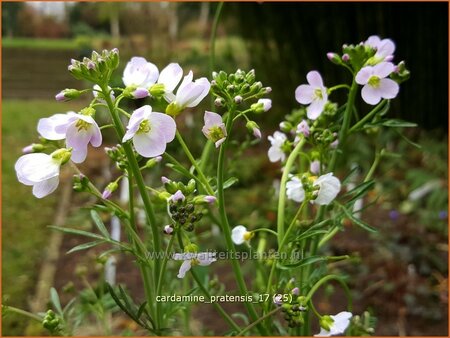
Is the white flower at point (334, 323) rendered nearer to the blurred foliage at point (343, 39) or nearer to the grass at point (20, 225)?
the grass at point (20, 225)

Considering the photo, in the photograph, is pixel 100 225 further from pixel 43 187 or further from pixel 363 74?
pixel 363 74

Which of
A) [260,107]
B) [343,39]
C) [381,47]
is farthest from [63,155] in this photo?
[343,39]

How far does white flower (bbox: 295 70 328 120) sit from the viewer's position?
82cm

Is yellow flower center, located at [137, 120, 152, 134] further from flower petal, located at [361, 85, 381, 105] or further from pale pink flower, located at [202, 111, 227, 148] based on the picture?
flower petal, located at [361, 85, 381, 105]

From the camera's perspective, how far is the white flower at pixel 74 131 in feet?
2.03

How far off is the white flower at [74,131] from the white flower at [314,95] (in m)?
0.32

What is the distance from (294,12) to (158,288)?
3.00 meters

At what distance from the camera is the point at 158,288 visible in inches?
28.6

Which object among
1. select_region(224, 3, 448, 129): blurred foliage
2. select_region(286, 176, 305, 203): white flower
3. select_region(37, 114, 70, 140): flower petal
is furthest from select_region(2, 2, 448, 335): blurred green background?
select_region(37, 114, 70, 140): flower petal

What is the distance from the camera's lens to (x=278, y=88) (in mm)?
3760

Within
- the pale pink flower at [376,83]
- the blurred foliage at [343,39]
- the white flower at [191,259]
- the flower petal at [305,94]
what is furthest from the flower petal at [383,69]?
the blurred foliage at [343,39]

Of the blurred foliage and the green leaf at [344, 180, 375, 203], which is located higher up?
the blurred foliage

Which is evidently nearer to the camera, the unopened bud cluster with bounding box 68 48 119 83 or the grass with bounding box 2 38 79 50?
the unopened bud cluster with bounding box 68 48 119 83

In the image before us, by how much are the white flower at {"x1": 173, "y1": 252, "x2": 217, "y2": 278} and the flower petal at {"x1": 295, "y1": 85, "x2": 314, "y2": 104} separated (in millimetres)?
258
